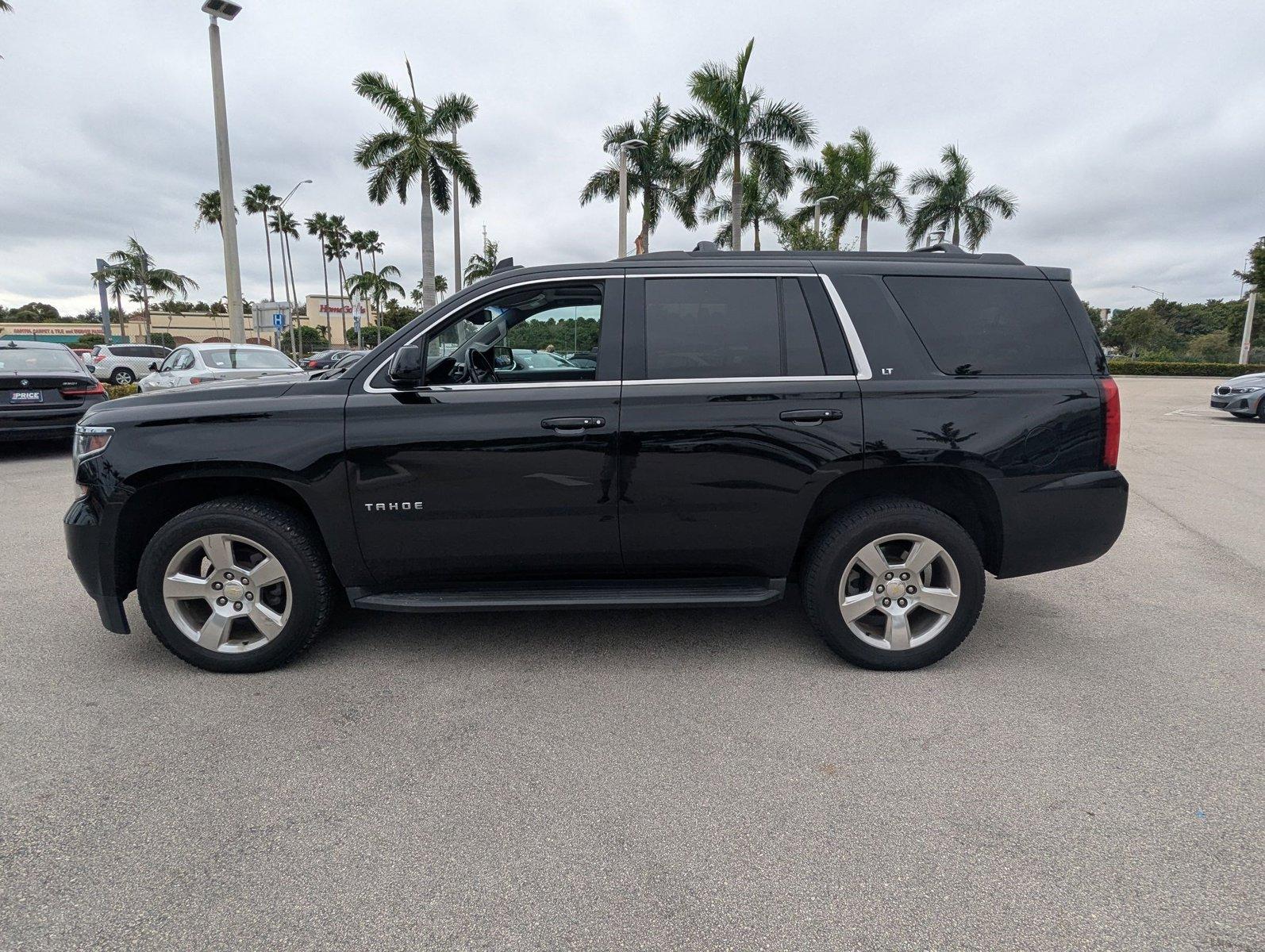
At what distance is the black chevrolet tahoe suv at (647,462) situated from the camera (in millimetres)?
3326

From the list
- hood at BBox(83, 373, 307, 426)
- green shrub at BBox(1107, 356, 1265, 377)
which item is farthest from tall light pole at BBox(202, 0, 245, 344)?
green shrub at BBox(1107, 356, 1265, 377)

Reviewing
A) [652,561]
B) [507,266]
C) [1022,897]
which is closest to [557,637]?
[652,561]

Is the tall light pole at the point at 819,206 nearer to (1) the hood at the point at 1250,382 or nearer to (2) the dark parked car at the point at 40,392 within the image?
(1) the hood at the point at 1250,382

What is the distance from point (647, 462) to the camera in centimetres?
333

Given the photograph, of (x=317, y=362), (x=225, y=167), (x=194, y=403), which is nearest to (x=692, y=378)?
(x=194, y=403)

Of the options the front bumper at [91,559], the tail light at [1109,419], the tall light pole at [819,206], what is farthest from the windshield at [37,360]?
the tall light pole at [819,206]

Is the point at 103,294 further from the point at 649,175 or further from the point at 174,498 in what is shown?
the point at 174,498

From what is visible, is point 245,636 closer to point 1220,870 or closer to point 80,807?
point 80,807

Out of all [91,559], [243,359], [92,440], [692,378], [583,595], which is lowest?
[583,595]

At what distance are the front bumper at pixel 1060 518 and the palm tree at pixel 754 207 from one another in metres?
24.4

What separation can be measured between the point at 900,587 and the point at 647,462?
1324mm

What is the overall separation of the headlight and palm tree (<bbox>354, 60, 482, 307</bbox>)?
82.1ft

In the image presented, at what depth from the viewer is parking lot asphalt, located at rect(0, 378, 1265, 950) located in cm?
203

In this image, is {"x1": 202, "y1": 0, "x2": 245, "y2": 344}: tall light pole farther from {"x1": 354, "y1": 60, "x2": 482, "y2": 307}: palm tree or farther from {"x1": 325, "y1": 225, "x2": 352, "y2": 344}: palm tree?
{"x1": 325, "y1": 225, "x2": 352, "y2": 344}: palm tree
